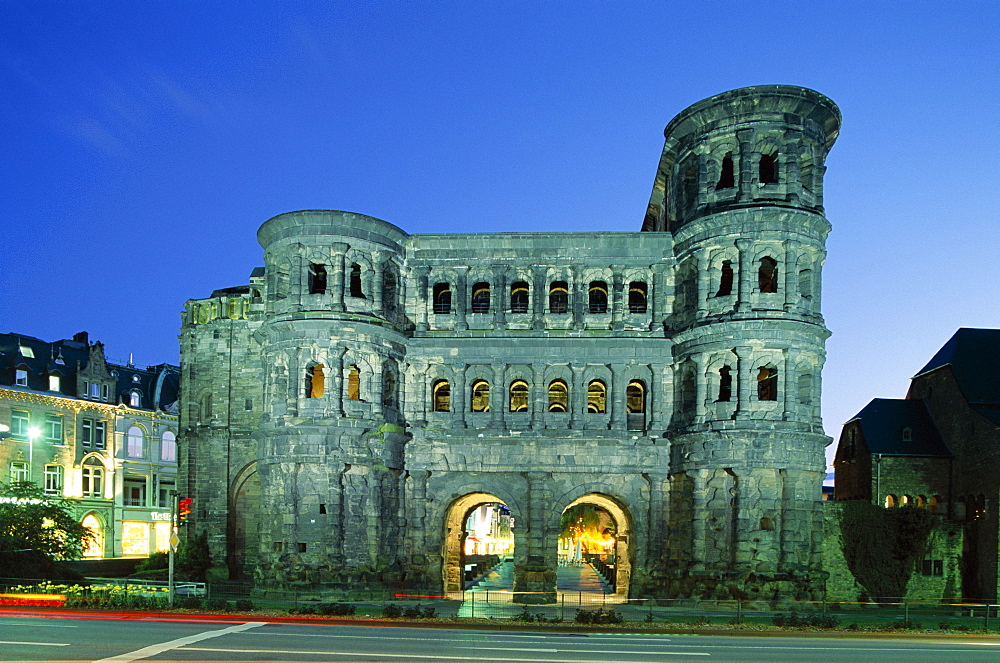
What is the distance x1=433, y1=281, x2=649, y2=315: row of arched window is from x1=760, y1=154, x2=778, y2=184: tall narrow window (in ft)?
24.5

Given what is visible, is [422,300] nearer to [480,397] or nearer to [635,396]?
[480,397]

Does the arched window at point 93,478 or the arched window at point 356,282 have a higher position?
the arched window at point 356,282

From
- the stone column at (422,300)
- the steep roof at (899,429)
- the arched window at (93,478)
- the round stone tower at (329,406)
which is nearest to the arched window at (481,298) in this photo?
the stone column at (422,300)

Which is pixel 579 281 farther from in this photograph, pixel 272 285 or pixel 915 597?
pixel 915 597

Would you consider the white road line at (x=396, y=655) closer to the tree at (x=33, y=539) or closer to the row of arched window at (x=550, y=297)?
the tree at (x=33, y=539)

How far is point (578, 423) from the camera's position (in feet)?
128

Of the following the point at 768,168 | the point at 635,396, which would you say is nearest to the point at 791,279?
the point at 768,168

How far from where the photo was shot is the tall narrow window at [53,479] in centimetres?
5784

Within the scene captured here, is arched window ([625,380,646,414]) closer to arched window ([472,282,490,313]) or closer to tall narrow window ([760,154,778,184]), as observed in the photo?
arched window ([472,282,490,313])

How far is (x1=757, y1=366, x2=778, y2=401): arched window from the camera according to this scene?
120 feet

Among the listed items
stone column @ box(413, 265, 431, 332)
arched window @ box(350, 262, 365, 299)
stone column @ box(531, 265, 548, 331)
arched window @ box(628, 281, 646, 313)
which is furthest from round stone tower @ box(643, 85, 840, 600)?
arched window @ box(350, 262, 365, 299)

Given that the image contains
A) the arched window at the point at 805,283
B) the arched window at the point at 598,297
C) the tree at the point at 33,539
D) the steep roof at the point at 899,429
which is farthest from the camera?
the steep roof at the point at 899,429

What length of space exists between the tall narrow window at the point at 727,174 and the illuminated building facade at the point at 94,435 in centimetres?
4344

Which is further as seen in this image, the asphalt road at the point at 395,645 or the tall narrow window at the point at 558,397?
the tall narrow window at the point at 558,397
